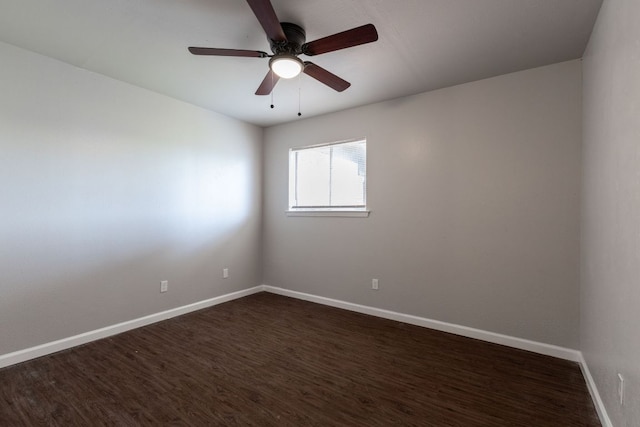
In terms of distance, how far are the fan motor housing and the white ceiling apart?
0.14ft

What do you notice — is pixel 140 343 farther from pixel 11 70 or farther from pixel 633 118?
pixel 633 118

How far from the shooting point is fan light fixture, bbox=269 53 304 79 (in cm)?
191

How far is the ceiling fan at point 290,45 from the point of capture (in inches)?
63.7

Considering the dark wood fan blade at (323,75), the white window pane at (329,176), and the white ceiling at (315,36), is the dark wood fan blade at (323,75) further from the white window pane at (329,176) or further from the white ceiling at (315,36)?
the white window pane at (329,176)

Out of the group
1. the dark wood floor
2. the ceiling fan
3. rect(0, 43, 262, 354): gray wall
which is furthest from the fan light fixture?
the dark wood floor

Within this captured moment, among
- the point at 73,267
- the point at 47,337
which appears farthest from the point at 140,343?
the point at 73,267

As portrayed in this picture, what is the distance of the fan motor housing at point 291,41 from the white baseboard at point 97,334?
2.92 meters

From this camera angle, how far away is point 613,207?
60.3 inches

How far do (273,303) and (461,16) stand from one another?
3.49m

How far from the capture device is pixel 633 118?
1278 mm

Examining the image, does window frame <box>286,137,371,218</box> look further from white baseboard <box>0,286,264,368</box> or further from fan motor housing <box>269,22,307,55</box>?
fan motor housing <box>269,22,307,55</box>

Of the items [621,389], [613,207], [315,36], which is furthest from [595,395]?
[315,36]

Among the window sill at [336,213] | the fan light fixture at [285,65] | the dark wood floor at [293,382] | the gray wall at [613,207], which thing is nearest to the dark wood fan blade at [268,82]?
the fan light fixture at [285,65]

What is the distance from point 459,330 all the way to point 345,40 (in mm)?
2755
